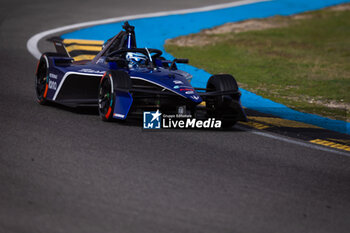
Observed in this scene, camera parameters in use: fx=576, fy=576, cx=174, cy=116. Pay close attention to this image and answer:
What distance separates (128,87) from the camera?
7.67 m

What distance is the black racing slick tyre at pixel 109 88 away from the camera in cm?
765

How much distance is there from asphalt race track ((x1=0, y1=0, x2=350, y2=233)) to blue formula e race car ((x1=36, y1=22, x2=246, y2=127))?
0.80ft

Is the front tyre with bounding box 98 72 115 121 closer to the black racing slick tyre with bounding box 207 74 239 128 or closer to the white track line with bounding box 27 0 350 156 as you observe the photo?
the black racing slick tyre with bounding box 207 74 239 128

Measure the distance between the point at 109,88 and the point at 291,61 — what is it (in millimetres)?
8340

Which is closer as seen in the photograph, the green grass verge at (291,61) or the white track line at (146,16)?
the white track line at (146,16)

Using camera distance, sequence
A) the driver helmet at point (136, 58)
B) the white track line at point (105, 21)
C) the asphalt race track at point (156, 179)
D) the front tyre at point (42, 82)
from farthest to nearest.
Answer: the white track line at point (105, 21)
the front tyre at point (42, 82)
the driver helmet at point (136, 58)
the asphalt race track at point (156, 179)

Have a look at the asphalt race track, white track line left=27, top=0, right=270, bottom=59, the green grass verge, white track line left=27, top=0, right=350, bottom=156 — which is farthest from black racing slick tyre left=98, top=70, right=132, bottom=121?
white track line left=27, top=0, right=270, bottom=59

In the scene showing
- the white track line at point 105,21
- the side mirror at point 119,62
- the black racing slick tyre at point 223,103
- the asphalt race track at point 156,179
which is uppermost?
the white track line at point 105,21

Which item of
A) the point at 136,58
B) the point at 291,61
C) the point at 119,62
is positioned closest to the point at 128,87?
the point at 119,62

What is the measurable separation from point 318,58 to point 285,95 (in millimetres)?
5092

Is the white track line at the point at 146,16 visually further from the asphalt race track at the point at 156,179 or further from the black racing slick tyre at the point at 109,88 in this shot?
the black racing slick tyre at the point at 109,88

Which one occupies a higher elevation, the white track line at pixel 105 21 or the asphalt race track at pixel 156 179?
the white track line at pixel 105 21

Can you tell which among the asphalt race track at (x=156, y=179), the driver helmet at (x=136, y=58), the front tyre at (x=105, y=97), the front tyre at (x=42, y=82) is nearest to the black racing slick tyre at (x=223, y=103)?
the asphalt race track at (x=156, y=179)

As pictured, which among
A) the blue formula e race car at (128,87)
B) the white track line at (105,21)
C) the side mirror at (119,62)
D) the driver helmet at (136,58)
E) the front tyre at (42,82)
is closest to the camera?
the blue formula e race car at (128,87)
